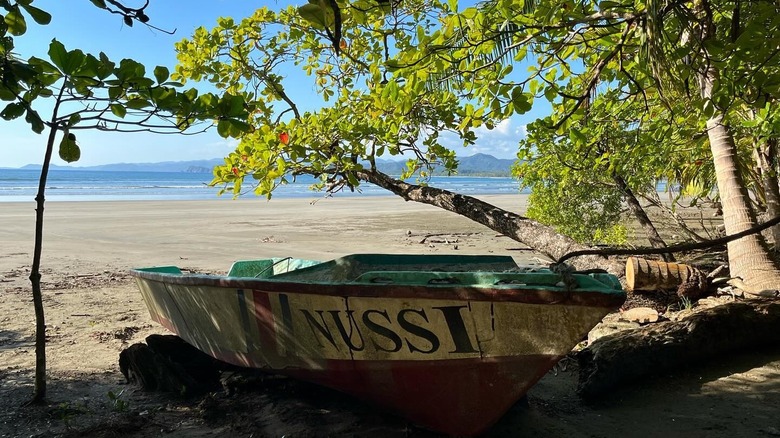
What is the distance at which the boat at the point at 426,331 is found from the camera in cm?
273

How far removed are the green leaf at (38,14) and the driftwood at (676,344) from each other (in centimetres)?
386

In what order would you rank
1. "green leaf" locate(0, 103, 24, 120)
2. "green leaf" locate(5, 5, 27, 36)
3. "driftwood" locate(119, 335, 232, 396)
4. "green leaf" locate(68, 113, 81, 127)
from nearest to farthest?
"green leaf" locate(5, 5, 27, 36), "green leaf" locate(0, 103, 24, 120), "green leaf" locate(68, 113, 81, 127), "driftwood" locate(119, 335, 232, 396)

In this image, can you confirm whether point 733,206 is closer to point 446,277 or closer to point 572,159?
point 572,159

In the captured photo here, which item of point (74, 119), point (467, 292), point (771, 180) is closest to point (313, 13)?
point (467, 292)

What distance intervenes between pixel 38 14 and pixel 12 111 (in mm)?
630

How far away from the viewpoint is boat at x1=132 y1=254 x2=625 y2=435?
8.96ft

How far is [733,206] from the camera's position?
5641 mm

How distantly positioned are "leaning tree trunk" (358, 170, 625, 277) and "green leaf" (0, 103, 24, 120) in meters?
4.73

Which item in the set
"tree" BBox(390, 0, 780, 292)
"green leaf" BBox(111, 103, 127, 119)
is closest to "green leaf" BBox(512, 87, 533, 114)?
"tree" BBox(390, 0, 780, 292)

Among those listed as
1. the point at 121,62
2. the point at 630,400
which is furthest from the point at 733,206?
the point at 121,62

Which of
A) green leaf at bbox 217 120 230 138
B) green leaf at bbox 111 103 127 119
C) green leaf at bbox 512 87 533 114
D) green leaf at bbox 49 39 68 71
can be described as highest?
green leaf at bbox 49 39 68 71

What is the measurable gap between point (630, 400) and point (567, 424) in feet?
2.04

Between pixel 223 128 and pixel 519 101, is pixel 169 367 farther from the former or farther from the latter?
pixel 519 101

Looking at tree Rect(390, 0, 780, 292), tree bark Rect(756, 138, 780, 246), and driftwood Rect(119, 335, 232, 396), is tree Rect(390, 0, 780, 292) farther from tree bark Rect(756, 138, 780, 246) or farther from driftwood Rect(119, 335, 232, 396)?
driftwood Rect(119, 335, 232, 396)
